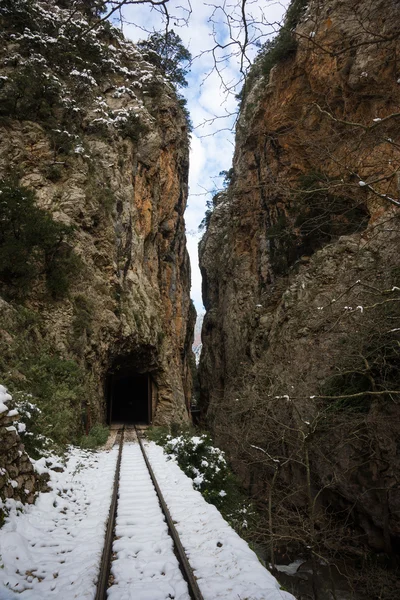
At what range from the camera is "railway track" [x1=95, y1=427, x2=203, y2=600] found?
364 cm

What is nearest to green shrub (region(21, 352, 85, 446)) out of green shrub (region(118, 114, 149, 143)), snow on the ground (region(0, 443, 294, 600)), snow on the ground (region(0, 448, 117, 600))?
snow on the ground (region(0, 448, 117, 600))

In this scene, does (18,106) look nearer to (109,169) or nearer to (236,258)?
(109,169)

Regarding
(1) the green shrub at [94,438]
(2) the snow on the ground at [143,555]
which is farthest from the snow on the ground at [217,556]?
(1) the green shrub at [94,438]

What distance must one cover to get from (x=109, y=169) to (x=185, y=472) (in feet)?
60.7

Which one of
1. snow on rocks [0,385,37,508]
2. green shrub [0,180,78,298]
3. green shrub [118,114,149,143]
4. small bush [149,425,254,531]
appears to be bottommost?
small bush [149,425,254,531]

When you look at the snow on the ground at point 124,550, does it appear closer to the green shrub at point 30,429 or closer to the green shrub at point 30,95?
the green shrub at point 30,429

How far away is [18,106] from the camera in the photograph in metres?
18.8

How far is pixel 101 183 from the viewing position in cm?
2027

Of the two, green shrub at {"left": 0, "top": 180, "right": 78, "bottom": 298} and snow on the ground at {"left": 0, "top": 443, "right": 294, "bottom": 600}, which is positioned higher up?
green shrub at {"left": 0, "top": 180, "right": 78, "bottom": 298}

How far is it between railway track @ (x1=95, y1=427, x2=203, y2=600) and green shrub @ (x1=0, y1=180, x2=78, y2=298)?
977 centimetres

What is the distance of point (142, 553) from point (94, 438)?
8738mm

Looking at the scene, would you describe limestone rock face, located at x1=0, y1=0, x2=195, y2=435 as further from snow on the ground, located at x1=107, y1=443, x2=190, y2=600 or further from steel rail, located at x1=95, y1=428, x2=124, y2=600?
snow on the ground, located at x1=107, y1=443, x2=190, y2=600

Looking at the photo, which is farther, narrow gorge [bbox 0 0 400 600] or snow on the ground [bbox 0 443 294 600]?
narrow gorge [bbox 0 0 400 600]

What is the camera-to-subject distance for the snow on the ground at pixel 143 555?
3607 millimetres
